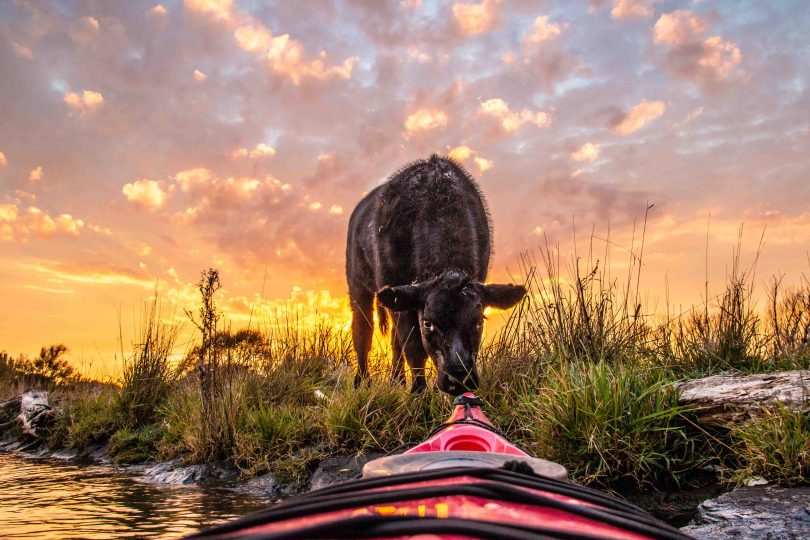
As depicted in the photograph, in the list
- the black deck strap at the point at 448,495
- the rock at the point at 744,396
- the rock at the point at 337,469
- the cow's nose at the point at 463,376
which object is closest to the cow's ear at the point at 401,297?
the cow's nose at the point at 463,376

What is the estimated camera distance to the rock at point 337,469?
482 centimetres

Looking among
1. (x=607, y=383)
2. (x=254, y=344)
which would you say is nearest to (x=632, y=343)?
(x=607, y=383)

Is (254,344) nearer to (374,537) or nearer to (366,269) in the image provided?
(366,269)

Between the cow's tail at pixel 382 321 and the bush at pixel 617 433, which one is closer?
the bush at pixel 617 433

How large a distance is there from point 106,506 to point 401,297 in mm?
2868

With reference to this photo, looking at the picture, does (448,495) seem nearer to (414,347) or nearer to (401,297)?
(401,297)

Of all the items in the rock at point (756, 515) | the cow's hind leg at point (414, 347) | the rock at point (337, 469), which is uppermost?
the cow's hind leg at point (414, 347)

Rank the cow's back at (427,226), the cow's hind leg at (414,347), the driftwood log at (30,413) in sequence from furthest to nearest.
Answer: the driftwood log at (30,413)
the cow's back at (427,226)
the cow's hind leg at (414,347)

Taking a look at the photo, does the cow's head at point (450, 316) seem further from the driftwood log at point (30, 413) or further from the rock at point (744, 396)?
the driftwood log at point (30, 413)

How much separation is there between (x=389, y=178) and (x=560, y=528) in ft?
22.6

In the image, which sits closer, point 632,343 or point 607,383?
point 607,383

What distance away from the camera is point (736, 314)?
19.4ft

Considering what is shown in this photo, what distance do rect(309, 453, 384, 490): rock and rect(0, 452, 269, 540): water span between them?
50 centimetres

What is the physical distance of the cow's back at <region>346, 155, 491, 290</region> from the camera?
631 cm
